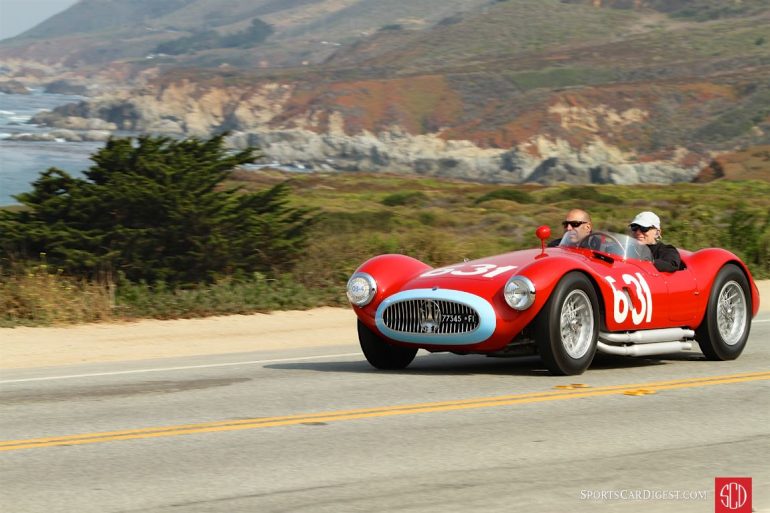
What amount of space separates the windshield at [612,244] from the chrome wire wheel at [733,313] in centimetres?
103

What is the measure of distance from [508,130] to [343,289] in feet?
521

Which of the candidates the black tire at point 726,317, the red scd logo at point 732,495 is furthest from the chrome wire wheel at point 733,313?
the red scd logo at point 732,495

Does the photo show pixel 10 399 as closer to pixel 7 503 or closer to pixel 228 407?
pixel 228 407

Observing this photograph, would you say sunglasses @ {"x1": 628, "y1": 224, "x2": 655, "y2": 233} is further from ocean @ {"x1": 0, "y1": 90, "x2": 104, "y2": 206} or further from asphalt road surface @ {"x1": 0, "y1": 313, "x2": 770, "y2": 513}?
ocean @ {"x1": 0, "y1": 90, "x2": 104, "y2": 206}

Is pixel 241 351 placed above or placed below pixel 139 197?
below

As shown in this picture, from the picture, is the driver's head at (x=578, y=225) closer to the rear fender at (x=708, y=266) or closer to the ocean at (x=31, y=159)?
the rear fender at (x=708, y=266)

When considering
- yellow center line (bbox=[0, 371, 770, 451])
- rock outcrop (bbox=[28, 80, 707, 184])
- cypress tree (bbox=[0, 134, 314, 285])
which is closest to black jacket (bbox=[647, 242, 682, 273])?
yellow center line (bbox=[0, 371, 770, 451])

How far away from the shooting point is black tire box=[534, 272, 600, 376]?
10055 mm

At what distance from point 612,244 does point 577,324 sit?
44.5 inches

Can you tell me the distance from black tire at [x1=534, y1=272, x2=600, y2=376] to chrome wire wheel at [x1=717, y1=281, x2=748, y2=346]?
2.04m

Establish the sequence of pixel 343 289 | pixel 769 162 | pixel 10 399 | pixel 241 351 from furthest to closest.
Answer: pixel 769 162 < pixel 343 289 < pixel 241 351 < pixel 10 399

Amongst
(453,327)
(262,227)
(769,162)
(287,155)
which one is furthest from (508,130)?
(453,327)

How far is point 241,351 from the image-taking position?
45.9ft

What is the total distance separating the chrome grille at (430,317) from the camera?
10188 millimetres
